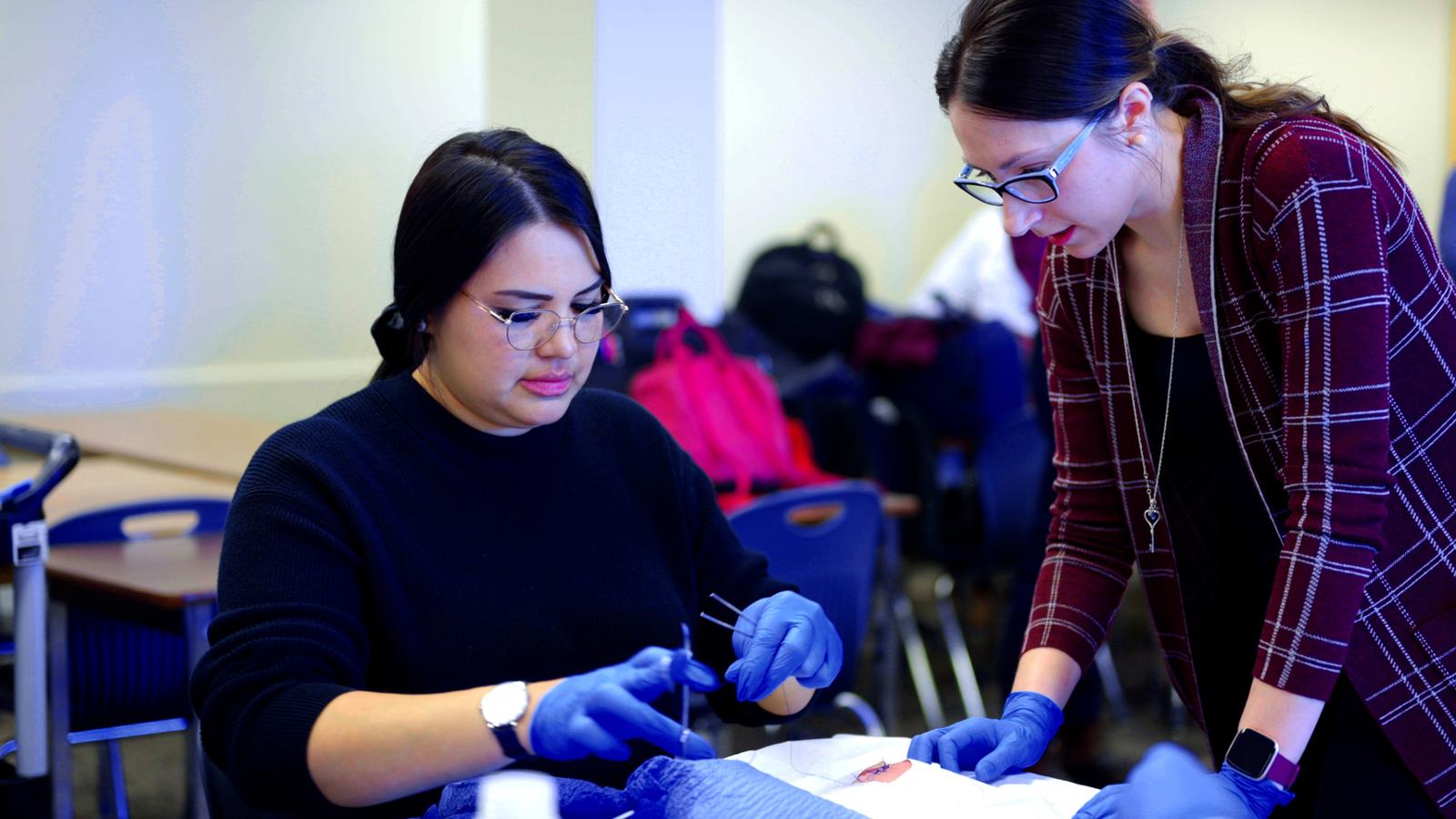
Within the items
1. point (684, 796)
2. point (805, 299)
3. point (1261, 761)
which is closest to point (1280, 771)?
point (1261, 761)

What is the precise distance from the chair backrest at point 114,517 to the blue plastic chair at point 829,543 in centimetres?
96

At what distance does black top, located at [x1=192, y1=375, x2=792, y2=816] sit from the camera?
3.93ft

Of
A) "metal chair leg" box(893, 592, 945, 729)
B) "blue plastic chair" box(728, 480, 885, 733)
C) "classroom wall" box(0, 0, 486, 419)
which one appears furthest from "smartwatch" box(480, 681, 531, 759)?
"metal chair leg" box(893, 592, 945, 729)

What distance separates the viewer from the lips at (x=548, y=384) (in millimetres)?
1398

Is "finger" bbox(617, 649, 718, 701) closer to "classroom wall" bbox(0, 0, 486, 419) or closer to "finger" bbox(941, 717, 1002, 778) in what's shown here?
"finger" bbox(941, 717, 1002, 778)

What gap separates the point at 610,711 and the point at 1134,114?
28.8 inches

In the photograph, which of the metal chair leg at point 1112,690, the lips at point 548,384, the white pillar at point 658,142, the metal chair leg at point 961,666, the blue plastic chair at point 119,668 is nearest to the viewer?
the lips at point 548,384

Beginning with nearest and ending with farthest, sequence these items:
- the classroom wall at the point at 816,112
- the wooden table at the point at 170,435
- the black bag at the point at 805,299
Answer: the wooden table at the point at 170,435
the black bag at the point at 805,299
the classroom wall at the point at 816,112

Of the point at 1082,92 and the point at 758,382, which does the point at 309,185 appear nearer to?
the point at 758,382

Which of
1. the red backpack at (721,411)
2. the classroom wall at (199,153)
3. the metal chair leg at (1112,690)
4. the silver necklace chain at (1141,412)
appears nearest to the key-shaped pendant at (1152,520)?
the silver necklace chain at (1141,412)

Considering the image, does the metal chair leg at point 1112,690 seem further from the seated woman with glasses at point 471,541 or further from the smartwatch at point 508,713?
the smartwatch at point 508,713

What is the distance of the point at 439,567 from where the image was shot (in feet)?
4.43

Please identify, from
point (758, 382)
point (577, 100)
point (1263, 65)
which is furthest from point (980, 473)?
point (1263, 65)

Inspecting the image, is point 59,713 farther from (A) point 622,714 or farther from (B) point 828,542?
(A) point 622,714
